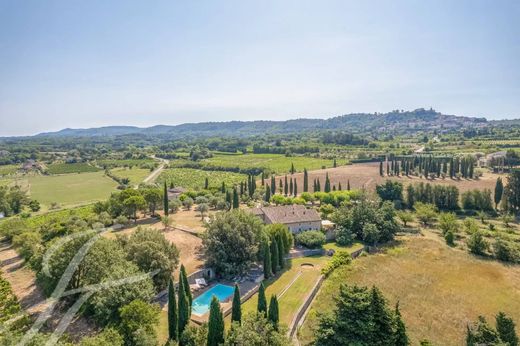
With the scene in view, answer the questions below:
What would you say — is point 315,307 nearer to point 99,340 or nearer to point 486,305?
point 486,305

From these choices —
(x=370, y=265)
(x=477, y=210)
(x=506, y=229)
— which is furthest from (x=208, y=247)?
(x=477, y=210)

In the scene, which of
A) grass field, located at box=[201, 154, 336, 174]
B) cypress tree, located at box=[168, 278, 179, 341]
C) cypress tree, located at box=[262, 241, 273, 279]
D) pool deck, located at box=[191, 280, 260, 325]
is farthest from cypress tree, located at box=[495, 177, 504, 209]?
cypress tree, located at box=[168, 278, 179, 341]

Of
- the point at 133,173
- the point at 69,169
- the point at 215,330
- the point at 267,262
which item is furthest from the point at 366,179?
the point at 69,169

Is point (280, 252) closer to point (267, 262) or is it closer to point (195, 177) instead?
point (267, 262)

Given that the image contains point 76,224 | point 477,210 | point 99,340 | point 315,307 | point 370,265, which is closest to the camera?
point 99,340

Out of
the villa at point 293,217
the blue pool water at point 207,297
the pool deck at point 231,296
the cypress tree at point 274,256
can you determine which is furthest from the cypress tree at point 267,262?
the villa at point 293,217

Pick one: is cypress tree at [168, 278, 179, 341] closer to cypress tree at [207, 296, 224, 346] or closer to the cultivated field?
cypress tree at [207, 296, 224, 346]

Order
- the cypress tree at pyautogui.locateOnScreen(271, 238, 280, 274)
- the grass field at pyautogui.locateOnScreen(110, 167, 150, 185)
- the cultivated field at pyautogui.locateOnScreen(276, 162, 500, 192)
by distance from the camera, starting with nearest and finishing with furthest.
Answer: the cypress tree at pyautogui.locateOnScreen(271, 238, 280, 274) < the cultivated field at pyautogui.locateOnScreen(276, 162, 500, 192) < the grass field at pyautogui.locateOnScreen(110, 167, 150, 185)
